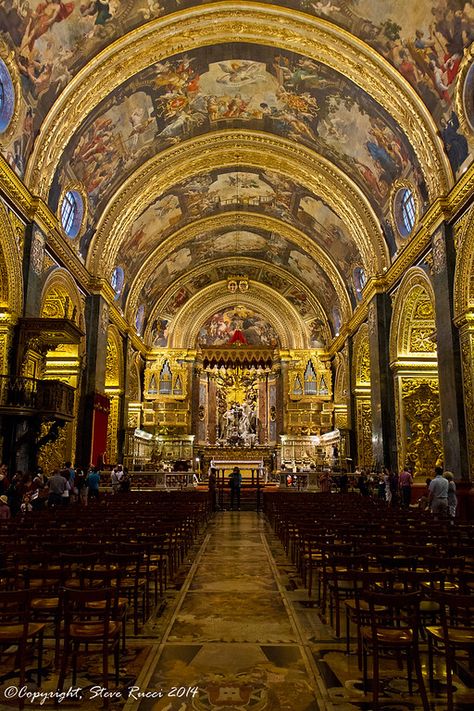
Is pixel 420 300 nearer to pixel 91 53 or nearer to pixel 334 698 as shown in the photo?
pixel 91 53

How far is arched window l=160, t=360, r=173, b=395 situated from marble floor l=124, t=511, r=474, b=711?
23.9 meters

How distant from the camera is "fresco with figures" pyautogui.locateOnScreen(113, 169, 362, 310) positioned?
23.9m

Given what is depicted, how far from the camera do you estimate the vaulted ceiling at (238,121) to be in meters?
14.2

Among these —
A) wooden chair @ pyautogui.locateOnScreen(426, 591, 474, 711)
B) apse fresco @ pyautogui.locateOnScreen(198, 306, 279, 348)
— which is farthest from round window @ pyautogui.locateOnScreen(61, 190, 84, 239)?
wooden chair @ pyautogui.locateOnScreen(426, 591, 474, 711)

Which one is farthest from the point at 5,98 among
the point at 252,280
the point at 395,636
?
the point at 252,280

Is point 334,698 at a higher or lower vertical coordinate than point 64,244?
lower

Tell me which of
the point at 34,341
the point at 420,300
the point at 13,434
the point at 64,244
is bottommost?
the point at 13,434

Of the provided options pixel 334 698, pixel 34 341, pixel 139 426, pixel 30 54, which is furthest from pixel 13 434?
pixel 139 426

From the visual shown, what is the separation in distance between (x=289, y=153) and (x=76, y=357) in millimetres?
11525

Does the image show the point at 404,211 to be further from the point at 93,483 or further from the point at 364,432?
the point at 93,483

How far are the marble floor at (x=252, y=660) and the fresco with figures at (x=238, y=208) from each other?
19.3 metres

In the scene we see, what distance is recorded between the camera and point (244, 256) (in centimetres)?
3147

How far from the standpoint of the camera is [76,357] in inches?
774

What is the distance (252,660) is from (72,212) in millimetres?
17461
